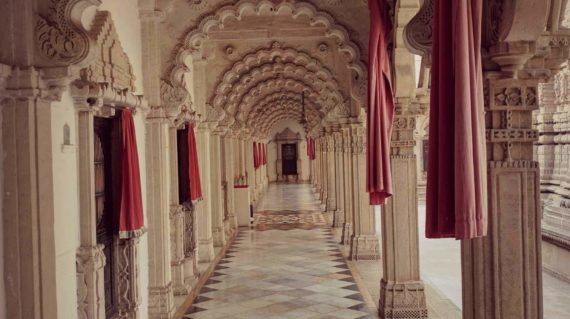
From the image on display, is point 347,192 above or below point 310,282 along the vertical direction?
above

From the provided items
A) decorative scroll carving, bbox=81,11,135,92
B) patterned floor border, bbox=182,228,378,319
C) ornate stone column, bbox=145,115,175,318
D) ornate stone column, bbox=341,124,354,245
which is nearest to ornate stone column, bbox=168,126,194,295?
patterned floor border, bbox=182,228,378,319

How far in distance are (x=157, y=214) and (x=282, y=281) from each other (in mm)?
3009

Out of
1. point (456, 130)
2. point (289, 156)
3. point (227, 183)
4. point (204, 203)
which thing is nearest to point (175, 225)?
point (204, 203)

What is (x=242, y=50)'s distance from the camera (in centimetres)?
1100

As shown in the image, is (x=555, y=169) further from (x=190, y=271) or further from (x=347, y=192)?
(x=190, y=271)

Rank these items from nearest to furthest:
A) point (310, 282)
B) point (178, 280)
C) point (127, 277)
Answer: point (127, 277) → point (178, 280) → point (310, 282)

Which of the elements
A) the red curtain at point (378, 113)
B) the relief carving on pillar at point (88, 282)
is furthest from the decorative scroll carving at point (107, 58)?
the red curtain at point (378, 113)

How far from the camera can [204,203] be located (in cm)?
1008

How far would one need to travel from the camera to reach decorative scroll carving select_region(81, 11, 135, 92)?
15.3 ft

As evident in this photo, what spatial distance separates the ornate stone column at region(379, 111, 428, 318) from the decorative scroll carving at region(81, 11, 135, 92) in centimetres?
320

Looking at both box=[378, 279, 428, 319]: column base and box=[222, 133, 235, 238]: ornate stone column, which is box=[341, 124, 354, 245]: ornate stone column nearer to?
box=[222, 133, 235, 238]: ornate stone column

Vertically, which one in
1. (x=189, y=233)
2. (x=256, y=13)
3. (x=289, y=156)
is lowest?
(x=189, y=233)

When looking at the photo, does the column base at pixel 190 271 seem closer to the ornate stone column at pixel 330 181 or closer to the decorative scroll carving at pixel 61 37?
the decorative scroll carving at pixel 61 37

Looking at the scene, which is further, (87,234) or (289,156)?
(289,156)
